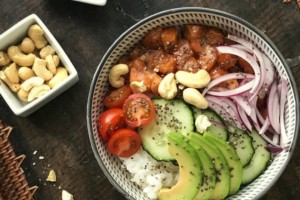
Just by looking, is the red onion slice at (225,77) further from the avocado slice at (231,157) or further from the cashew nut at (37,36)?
the cashew nut at (37,36)

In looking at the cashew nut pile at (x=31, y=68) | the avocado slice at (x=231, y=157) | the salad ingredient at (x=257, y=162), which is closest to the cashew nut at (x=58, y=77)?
the cashew nut pile at (x=31, y=68)

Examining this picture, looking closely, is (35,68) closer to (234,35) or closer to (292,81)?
(234,35)

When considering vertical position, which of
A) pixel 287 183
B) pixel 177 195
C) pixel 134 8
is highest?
pixel 134 8

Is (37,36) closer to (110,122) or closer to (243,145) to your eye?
(110,122)

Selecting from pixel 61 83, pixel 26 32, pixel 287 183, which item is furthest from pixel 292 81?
pixel 26 32

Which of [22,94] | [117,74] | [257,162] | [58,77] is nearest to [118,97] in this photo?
[117,74]

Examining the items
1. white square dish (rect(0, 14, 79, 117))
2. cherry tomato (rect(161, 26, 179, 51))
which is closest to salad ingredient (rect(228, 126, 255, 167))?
cherry tomato (rect(161, 26, 179, 51))
